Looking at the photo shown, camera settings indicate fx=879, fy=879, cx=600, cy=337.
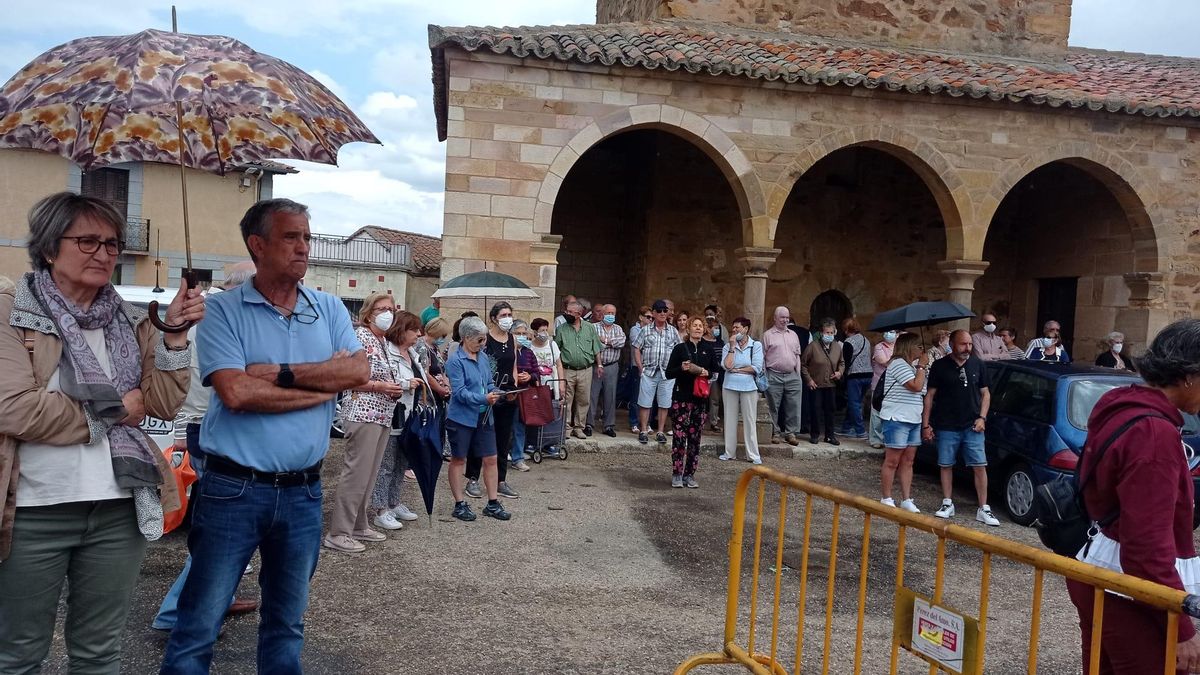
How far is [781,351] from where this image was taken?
1131cm

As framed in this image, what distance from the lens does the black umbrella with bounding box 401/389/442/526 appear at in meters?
6.36

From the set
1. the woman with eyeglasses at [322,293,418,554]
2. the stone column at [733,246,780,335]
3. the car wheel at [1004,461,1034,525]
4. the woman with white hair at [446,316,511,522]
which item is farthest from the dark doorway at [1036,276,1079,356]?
the woman with eyeglasses at [322,293,418,554]

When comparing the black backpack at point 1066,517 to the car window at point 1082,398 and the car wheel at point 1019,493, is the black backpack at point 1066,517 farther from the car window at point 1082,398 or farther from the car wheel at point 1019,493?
the car wheel at point 1019,493

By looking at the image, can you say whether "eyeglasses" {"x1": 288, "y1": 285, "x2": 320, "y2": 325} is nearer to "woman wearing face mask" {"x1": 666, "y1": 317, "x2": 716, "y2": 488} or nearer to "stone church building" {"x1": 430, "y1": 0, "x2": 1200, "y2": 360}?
"woman wearing face mask" {"x1": 666, "y1": 317, "x2": 716, "y2": 488}

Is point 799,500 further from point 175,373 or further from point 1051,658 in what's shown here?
point 175,373

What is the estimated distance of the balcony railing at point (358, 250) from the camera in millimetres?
40719

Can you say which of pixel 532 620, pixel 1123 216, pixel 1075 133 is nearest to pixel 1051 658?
pixel 532 620

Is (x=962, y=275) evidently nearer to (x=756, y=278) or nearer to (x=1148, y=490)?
(x=756, y=278)

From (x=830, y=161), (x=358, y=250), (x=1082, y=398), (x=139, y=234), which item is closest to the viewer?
(x=1082, y=398)

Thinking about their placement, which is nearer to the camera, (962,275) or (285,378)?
(285,378)

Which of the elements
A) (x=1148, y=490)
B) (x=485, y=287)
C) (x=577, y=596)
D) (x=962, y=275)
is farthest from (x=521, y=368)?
(x=962, y=275)

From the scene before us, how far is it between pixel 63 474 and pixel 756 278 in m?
10.5

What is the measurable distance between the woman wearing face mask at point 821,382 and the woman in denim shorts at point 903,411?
3622 millimetres

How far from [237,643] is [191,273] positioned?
2.26 m
